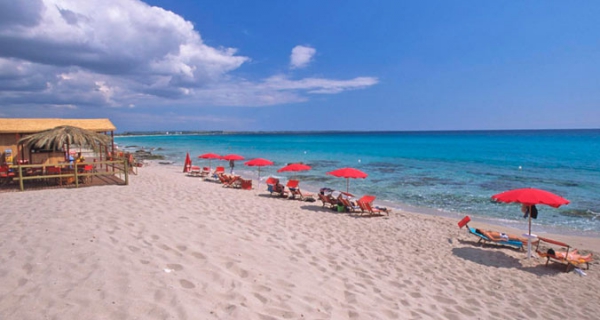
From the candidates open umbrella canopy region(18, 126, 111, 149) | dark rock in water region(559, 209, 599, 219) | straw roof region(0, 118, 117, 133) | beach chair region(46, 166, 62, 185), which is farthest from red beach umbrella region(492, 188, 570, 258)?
straw roof region(0, 118, 117, 133)

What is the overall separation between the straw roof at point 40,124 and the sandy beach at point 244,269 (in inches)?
278

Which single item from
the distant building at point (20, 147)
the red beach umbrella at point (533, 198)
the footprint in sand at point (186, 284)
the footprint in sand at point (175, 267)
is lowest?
the footprint in sand at point (186, 284)

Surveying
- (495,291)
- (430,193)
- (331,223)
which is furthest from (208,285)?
(430,193)

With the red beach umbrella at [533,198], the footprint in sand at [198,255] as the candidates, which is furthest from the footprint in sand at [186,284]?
the red beach umbrella at [533,198]

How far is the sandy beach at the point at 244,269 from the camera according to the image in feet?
12.5

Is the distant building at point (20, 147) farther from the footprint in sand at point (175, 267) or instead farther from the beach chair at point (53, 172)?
the footprint in sand at point (175, 267)

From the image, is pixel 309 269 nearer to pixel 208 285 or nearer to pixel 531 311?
pixel 208 285

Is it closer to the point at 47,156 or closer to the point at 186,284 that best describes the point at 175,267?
the point at 186,284

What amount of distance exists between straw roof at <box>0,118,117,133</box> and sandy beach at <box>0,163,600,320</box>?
7071mm

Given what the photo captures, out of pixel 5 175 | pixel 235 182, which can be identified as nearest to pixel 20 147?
pixel 5 175

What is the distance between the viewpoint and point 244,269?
5004 mm

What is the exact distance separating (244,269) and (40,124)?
50.3 feet

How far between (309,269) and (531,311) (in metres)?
3.50

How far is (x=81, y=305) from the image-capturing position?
351 cm
